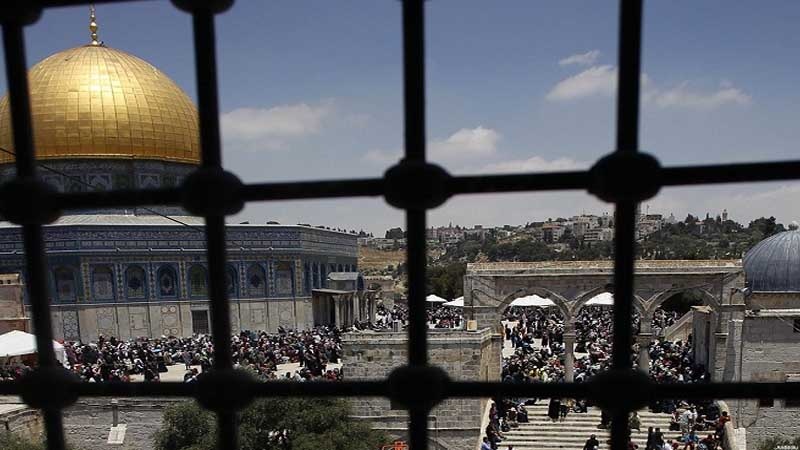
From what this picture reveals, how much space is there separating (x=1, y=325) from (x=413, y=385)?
19153 mm

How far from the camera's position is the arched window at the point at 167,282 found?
2189cm

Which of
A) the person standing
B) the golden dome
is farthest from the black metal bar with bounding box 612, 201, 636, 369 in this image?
the golden dome

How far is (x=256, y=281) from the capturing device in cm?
2347

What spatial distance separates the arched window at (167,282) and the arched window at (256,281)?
2.79m

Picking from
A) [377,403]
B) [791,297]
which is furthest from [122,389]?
[791,297]

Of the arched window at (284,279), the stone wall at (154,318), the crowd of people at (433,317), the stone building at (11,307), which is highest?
the stone building at (11,307)

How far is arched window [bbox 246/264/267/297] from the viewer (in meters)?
23.3

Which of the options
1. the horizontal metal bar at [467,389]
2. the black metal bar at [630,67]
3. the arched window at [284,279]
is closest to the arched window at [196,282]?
the arched window at [284,279]

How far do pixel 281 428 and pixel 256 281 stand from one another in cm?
1457

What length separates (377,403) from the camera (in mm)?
11656

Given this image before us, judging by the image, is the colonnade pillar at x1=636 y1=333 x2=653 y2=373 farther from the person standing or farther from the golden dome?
the golden dome

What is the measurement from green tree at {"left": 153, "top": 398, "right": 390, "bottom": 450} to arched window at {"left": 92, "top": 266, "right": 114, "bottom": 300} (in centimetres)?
1290

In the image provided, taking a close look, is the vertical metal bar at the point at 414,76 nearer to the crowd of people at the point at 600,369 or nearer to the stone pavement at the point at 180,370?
the crowd of people at the point at 600,369

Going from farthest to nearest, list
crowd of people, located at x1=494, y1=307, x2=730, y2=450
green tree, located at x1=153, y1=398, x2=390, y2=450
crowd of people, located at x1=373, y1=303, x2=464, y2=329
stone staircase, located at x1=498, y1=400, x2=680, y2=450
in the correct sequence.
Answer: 1. crowd of people, located at x1=373, y1=303, x2=464, y2=329
2. stone staircase, located at x1=498, y1=400, x2=680, y2=450
3. crowd of people, located at x1=494, y1=307, x2=730, y2=450
4. green tree, located at x1=153, y1=398, x2=390, y2=450
